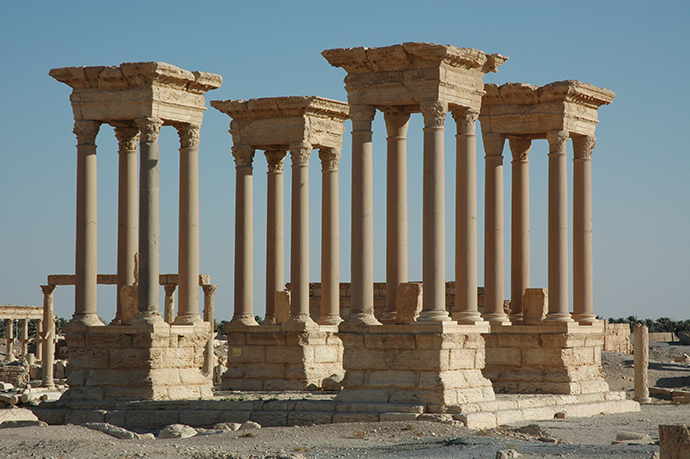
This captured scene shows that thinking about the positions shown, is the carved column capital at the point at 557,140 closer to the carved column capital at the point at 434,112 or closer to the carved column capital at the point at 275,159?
the carved column capital at the point at 434,112

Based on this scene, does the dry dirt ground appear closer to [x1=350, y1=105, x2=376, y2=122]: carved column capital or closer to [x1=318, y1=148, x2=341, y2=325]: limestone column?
[x1=350, y1=105, x2=376, y2=122]: carved column capital

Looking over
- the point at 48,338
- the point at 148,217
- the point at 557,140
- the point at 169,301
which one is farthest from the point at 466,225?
the point at 48,338

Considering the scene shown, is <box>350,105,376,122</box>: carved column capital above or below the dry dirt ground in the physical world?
above

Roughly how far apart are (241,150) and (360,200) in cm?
881

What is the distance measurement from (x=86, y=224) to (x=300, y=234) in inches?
294

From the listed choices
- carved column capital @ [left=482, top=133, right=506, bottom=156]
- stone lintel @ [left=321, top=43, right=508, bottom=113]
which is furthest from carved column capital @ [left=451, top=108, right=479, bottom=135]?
carved column capital @ [left=482, top=133, right=506, bottom=156]

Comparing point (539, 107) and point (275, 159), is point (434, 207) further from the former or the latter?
point (275, 159)

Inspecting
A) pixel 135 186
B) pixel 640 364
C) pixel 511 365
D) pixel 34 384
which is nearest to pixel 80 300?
pixel 135 186

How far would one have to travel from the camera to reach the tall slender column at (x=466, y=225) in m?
27.0

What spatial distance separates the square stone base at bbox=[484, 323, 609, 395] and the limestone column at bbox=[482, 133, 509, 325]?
0.69 meters

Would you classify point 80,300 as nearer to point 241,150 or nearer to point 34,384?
point 241,150

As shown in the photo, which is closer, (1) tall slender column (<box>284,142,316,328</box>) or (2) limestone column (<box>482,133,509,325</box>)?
(2) limestone column (<box>482,133,509,325</box>)

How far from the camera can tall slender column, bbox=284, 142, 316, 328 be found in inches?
1329

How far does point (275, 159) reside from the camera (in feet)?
117
